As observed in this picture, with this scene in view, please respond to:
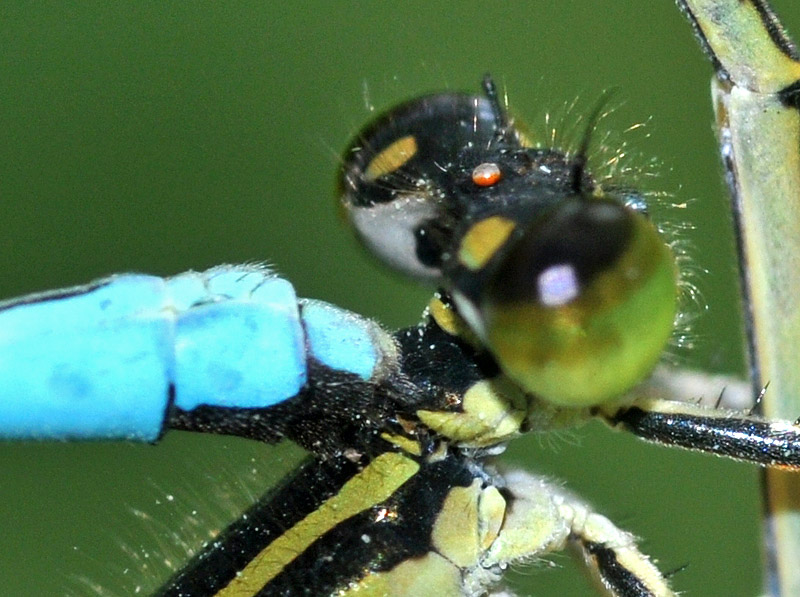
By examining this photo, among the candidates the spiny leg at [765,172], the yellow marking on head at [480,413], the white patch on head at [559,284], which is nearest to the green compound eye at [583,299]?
the white patch on head at [559,284]

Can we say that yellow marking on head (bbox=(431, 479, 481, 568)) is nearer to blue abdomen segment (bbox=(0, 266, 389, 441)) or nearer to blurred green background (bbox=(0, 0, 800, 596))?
blue abdomen segment (bbox=(0, 266, 389, 441))

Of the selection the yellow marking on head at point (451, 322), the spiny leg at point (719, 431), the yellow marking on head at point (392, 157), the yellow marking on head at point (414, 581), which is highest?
the yellow marking on head at point (392, 157)

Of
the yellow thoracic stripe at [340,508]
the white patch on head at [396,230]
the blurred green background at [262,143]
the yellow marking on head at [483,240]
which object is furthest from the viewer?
the blurred green background at [262,143]

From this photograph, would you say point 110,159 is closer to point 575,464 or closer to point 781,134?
point 575,464

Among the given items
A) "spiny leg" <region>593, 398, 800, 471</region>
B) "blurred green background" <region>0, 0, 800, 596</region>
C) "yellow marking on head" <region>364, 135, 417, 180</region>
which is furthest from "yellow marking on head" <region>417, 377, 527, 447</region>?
"blurred green background" <region>0, 0, 800, 596</region>

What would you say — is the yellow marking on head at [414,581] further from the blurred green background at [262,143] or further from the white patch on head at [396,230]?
the blurred green background at [262,143]

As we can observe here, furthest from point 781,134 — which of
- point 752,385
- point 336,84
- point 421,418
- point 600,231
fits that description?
point 336,84

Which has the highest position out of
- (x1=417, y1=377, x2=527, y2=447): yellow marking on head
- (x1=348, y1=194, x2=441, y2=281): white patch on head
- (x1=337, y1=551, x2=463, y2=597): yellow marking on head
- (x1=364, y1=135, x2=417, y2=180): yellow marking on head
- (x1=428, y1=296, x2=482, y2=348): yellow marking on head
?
(x1=364, y1=135, x2=417, y2=180): yellow marking on head
